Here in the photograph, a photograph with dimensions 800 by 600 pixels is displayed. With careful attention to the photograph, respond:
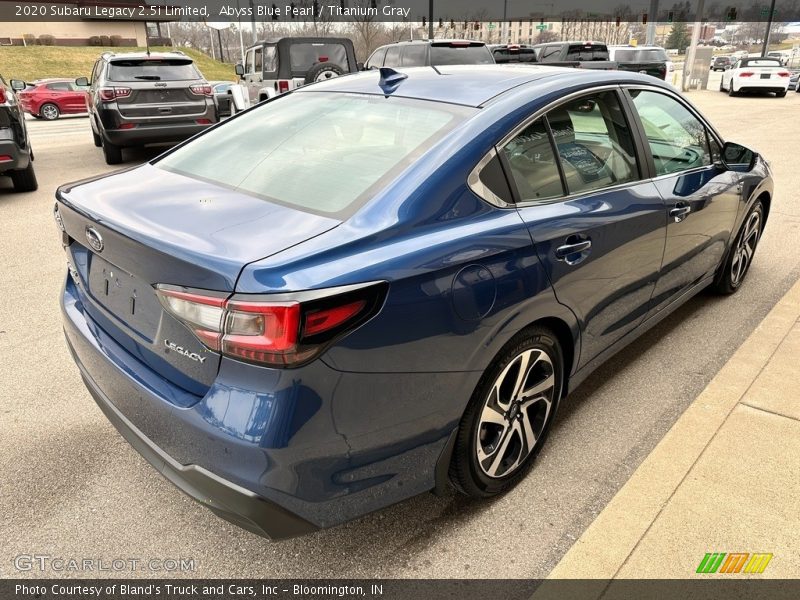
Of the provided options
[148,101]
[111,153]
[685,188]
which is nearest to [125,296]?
[685,188]

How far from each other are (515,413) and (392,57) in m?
11.5

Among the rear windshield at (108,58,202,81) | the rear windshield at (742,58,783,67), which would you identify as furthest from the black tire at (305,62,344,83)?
the rear windshield at (742,58,783,67)

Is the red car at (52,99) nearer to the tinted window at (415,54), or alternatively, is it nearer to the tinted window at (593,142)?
the tinted window at (415,54)

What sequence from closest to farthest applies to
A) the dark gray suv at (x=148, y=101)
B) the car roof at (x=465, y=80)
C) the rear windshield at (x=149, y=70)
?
the car roof at (x=465, y=80)
the dark gray suv at (x=148, y=101)
the rear windshield at (x=149, y=70)

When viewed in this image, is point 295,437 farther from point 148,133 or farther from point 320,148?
point 148,133

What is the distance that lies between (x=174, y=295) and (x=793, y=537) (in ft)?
7.67

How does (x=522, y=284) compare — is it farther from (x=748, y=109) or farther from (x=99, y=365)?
(x=748, y=109)

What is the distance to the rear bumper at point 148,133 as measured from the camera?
9329 millimetres

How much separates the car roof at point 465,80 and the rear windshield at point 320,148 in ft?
0.24

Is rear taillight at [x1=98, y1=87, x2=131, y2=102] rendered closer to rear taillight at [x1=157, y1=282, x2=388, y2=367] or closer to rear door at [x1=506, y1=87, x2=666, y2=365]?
rear door at [x1=506, y1=87, x2=666, y2=365]

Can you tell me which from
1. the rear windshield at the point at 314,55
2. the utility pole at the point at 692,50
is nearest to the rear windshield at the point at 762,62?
the utility pole at the point at 692,50

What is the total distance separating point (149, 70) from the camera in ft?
31.5

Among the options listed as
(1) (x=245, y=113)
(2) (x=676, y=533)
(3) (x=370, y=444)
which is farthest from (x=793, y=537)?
(1) (x=245, y=113)

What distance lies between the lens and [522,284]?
2252 millimetres
